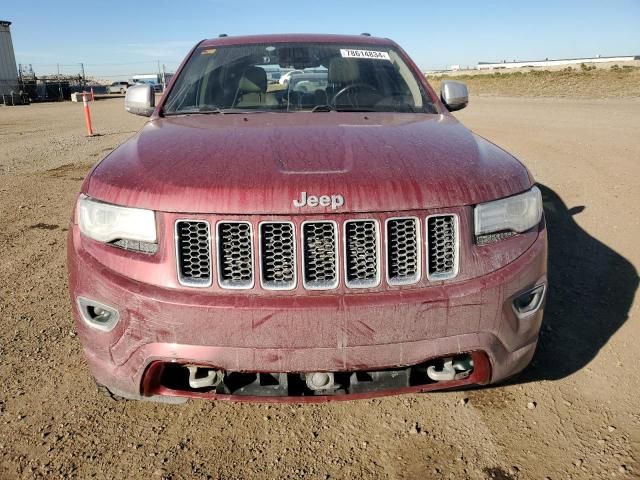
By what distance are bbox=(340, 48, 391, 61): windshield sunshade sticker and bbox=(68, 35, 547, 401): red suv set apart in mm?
1578

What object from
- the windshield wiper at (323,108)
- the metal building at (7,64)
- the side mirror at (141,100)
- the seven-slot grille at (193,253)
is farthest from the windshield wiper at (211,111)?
the metal building at (7,64)

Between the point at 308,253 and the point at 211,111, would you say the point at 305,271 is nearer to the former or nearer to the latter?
the point at 308,253

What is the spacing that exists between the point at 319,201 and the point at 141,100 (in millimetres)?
2194

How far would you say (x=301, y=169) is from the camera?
1.98m

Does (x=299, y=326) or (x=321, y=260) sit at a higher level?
(x=321, y=260)

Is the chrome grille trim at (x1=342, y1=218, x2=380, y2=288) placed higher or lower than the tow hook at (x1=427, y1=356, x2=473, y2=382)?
higher

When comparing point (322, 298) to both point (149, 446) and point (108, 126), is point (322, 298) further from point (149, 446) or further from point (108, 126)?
point (108, 126)

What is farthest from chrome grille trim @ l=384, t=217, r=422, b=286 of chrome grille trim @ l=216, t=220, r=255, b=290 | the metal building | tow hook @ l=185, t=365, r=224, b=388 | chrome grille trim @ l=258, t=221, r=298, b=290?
the metal building

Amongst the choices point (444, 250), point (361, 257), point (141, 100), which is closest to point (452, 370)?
point (444, 250)

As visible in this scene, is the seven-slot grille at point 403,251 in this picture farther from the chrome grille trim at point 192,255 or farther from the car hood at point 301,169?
the chrome grille trim at point 192,255

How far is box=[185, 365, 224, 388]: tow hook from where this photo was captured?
2.01 metres

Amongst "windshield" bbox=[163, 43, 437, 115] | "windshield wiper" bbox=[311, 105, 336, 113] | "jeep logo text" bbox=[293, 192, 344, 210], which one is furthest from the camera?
"windshield" bbox=[163, 43, 437, 115]

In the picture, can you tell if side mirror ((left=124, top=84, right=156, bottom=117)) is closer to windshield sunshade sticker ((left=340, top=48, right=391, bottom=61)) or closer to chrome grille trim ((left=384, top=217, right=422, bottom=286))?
windshield sunshade sticker ((left=340, top=48, right=391, bottom=61))

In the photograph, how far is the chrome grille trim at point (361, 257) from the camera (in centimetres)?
187
